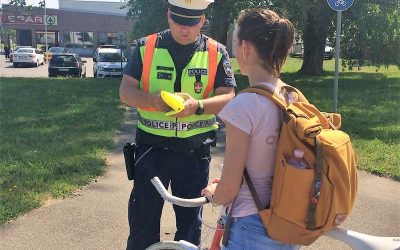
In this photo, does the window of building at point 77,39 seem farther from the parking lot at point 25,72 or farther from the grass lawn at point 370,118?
the grass lawn at point 370,118

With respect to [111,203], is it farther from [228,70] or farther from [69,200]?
[228,70]

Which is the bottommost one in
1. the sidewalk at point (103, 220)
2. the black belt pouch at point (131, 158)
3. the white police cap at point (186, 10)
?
the sidewalk at point (103, 220)

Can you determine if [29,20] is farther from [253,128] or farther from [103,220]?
[253,128]

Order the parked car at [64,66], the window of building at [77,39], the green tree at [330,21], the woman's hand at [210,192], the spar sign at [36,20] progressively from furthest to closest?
the window of building at [77,39] → the spar sign at [36,20] → the parked car at [64,66] → the green tree at [330,21] → the woman's hand at [210,192]

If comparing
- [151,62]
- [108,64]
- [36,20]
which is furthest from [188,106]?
[36,20]

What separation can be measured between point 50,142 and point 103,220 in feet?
11.3

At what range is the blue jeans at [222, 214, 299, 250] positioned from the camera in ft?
6.36

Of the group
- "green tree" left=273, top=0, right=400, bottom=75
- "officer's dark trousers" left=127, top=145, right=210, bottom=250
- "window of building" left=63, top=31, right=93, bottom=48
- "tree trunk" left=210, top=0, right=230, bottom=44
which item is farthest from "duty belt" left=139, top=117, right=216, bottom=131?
"window of building" left=63, top=31, right=93, bottom=48

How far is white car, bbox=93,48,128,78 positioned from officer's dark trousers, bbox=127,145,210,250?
20.0 m

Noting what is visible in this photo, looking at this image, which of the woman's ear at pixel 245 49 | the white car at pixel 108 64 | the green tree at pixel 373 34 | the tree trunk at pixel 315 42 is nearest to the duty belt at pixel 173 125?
the woman's ear at pixel 245 49

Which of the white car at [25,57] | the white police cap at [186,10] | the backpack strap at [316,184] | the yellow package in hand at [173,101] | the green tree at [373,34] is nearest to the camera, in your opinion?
the backpack strap at [316,184]

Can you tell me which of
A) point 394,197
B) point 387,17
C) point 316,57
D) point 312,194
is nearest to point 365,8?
point 387,17

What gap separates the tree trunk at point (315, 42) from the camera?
63.7 feet

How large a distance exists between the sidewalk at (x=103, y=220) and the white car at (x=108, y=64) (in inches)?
688
